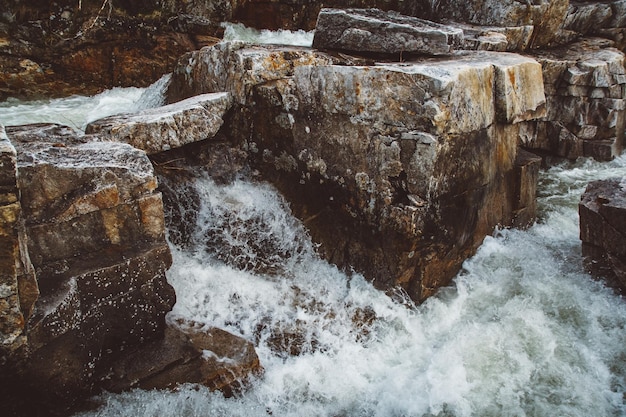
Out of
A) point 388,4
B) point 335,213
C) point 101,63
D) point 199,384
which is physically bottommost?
point 199,384

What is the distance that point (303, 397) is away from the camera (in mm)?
3096

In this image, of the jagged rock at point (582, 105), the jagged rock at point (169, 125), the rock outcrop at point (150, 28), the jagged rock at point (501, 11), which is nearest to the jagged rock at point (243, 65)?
the jagged rock at point (169, 125)

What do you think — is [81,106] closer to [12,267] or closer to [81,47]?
[81,47]

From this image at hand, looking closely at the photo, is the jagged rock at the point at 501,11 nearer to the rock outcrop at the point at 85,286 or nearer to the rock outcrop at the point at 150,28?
the rock outcrop at the point at 150,28

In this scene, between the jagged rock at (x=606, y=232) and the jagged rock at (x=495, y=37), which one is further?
the jagged rock at (x=495, y=37)

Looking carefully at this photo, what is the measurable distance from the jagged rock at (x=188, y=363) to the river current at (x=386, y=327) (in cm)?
7

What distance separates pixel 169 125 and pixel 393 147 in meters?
1.79

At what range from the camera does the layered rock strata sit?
11.2 ft

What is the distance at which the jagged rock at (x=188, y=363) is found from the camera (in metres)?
2.85

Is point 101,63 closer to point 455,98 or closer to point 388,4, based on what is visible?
point 388,4

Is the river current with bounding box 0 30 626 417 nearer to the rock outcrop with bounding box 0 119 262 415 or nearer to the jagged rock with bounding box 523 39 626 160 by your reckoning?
the rock outcrop with bounding box 0 119 262 415

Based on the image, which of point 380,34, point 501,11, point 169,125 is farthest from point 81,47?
point 501,11

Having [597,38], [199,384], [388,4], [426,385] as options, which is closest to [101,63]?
[388,4]

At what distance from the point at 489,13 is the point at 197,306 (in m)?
5.59
